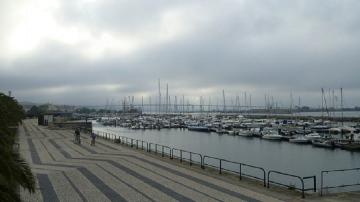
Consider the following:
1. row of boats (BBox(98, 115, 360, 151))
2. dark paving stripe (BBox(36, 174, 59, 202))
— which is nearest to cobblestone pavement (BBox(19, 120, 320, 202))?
dark paving stripe (BBox(36, 174, 59, 202))

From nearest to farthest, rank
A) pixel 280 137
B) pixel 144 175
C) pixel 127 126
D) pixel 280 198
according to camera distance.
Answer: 1. pixel 280 198
2. pixel 144 175
3. pixel 280 137
4. pixel 127 126

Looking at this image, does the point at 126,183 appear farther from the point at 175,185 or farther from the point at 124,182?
the point at 175,185

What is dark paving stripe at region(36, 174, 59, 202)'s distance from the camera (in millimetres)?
16422

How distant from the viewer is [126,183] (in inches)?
761

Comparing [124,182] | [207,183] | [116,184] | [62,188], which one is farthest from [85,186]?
[207,183]

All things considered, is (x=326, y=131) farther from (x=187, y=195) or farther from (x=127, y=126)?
(x=187, y=195)

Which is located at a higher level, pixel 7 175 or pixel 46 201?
pixel 7 175

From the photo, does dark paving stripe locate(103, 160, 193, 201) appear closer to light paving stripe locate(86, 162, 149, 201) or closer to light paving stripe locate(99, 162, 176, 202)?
light paving stripe locate(99, 162, 176, 202)

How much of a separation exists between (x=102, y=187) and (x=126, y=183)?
121cm

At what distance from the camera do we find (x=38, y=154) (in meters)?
32.2

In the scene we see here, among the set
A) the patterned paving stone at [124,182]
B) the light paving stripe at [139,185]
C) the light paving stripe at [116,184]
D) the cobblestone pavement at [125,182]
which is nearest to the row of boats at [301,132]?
the cobblestone pavement at [125,182]

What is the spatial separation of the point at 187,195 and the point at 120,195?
102 inches

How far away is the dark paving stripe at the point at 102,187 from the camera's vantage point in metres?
16.5

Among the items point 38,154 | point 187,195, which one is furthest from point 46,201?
point 38,154
